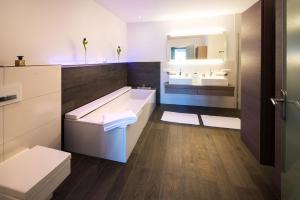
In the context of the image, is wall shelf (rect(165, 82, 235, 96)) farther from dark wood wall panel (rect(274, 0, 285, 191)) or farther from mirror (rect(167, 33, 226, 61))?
dark wood wall panel (rect(274, 0, 285, 191))

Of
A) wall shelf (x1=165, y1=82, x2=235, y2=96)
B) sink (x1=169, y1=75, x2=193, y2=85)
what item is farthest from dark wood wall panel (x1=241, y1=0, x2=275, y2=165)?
→ sink (x1=169, y1=75, x2=193, y2=85)

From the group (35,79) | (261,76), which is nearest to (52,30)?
(35,79)

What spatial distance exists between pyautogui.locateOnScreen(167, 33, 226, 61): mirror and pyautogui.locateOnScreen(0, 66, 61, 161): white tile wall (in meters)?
3.31

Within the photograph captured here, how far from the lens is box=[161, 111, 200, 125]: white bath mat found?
367cm

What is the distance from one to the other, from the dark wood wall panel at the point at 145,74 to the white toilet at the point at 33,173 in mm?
3604

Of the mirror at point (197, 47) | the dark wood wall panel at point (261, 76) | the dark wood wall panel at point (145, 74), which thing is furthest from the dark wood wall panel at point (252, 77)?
the dark wood wall panel at point (145, 74)

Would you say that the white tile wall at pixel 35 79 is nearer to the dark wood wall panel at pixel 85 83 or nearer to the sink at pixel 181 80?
the dark wood wall panel at pixel 85 83

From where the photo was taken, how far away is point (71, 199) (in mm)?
1587

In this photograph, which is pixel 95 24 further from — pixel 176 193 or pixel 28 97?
pixel 176 193

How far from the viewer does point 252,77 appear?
7.43 ft

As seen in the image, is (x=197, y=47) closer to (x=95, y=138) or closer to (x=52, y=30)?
(x=52, y=30)

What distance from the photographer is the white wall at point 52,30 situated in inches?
68.5

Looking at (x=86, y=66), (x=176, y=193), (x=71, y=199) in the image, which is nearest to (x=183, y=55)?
(x=86, y=66)

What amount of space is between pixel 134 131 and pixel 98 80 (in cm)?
136
